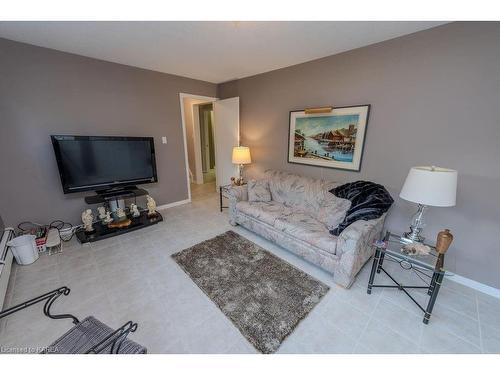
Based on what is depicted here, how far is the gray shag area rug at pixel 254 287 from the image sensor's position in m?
1.43

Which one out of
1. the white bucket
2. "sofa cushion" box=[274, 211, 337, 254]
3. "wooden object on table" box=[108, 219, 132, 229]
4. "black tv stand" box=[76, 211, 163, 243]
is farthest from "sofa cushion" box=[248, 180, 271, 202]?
Result: the white bucket

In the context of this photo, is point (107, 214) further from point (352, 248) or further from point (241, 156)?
→ point (352, 248)

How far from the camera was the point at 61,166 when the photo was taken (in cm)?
237

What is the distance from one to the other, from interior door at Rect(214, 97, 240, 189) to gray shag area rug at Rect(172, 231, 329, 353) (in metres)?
2.08

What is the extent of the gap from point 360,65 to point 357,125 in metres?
0.68

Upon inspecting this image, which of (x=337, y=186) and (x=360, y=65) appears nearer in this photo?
(x=360, y=65)

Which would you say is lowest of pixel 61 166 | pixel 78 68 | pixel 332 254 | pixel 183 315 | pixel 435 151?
pixel 183 315

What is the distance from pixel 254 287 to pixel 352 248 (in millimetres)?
946

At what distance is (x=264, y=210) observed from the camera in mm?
2549

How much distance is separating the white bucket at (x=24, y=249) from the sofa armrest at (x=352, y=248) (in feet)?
10.4

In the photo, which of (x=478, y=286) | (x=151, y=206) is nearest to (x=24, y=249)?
(x=151, y=206)

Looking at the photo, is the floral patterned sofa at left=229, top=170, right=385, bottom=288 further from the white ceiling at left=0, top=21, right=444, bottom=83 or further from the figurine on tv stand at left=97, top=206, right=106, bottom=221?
the figurine on tv stand at left=97, top=206, right=106, bottom=221

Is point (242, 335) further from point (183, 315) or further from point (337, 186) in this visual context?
point (337, 186)
